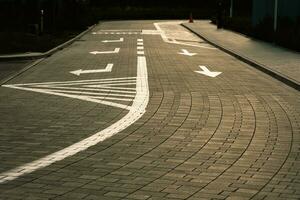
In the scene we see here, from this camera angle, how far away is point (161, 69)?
1709 centimetres

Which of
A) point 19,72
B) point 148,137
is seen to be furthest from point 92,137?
point 19,72

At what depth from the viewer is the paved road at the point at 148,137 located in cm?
600

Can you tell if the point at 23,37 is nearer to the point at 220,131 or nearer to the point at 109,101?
the point at 109,101

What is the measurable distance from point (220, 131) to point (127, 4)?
72.1 m

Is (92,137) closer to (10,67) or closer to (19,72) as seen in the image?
(19,72)

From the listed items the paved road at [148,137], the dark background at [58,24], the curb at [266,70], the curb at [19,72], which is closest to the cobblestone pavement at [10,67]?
the curb at [19,72]

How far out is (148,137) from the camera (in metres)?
8.20

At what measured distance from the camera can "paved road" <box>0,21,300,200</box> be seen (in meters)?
6.00

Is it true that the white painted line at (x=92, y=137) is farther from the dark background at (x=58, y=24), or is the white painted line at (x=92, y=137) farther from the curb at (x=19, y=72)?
the dark background at (x=58, y=24)

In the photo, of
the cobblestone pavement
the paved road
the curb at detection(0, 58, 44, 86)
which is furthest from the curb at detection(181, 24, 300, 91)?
the cobblestone pavement

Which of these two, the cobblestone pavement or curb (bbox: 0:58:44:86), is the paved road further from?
the cobblestone pavement

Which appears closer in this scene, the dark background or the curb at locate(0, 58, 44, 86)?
the curb at locate(0, 58, 44, 86)

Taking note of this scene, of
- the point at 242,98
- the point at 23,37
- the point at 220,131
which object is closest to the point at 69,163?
the point at 220,131

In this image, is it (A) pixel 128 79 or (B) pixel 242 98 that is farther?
(A) pixel 128 79
